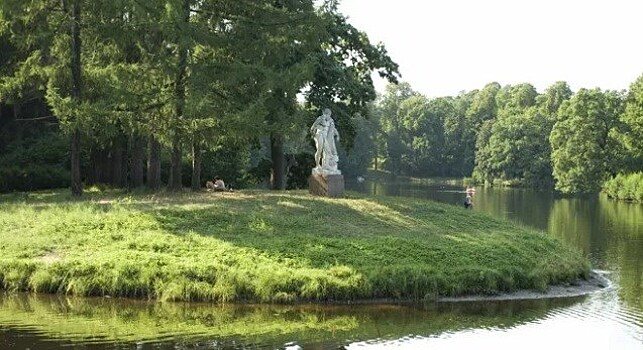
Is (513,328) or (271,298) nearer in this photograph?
(513,328)

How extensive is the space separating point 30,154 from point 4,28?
9473 mm

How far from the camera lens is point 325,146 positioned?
90.4ft

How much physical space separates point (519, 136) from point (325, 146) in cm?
8789

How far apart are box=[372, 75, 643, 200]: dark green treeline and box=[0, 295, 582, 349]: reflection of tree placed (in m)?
59.3

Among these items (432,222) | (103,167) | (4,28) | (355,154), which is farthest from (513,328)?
(355,154)

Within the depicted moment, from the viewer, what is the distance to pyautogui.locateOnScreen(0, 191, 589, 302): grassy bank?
61.0 feet

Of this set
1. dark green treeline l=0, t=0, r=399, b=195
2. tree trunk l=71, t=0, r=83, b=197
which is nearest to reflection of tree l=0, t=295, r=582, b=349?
dark green treeline l=0, t=0, r=399, b=195

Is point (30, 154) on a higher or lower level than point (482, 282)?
higher

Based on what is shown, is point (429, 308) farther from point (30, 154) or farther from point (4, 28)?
point (30, 154)

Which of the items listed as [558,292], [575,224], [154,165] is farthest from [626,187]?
[558,292]

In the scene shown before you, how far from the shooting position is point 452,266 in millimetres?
20891

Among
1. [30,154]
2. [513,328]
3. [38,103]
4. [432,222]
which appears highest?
[38,103]

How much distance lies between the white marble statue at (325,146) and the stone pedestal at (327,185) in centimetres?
18

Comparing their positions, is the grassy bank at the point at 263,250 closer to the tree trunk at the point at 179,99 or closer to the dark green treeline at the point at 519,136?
the tree trunk at the point at 179,99
